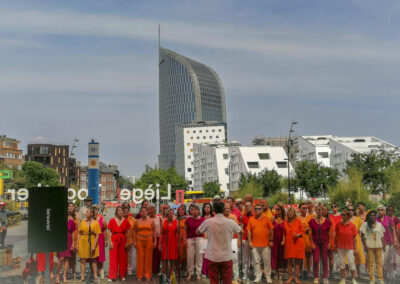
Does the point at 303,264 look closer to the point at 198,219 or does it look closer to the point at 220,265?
the point at 198,219

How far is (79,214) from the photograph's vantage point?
43.0ft

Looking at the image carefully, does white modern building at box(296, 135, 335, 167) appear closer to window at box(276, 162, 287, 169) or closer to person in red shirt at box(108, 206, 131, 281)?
window at box(276, 162, 287, 169)

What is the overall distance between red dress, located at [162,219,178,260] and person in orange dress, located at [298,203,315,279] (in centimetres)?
329

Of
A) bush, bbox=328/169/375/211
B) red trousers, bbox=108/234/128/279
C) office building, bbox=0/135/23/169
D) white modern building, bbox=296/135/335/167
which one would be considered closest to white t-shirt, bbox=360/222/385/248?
red trousers, bbox=108/234/128/279

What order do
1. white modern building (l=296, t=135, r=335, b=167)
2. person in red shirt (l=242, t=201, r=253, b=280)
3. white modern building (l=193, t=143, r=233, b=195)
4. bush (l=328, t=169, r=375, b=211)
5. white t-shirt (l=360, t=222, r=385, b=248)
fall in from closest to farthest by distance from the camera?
white t-shirt (l=360, t=222, r=385, b=248) < person in red shirt (l=242, t=201, r=253, b=280) < bush (l=328, t=169, r=375, b=211) < white modern building (l=296, t=135, r=335, b=167) < white modern building (l=193, t=143, r=233, b=195)

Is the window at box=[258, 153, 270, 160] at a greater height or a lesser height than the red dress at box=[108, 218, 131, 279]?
greater

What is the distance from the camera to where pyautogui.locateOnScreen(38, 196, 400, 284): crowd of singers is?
1257 centimetres

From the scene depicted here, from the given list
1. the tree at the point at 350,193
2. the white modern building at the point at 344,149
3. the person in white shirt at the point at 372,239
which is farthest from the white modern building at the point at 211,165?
the person in white shirt at the point at 372,239

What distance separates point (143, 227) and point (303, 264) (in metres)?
4.34

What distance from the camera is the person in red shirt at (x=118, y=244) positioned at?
12.8 metres

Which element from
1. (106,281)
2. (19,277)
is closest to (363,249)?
(106,281)

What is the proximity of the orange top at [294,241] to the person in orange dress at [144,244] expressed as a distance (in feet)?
11.1

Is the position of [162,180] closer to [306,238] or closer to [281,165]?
[281,165]

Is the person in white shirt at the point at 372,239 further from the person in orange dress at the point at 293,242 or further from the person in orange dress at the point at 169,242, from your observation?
the person in orange dress at the point at 169,242
